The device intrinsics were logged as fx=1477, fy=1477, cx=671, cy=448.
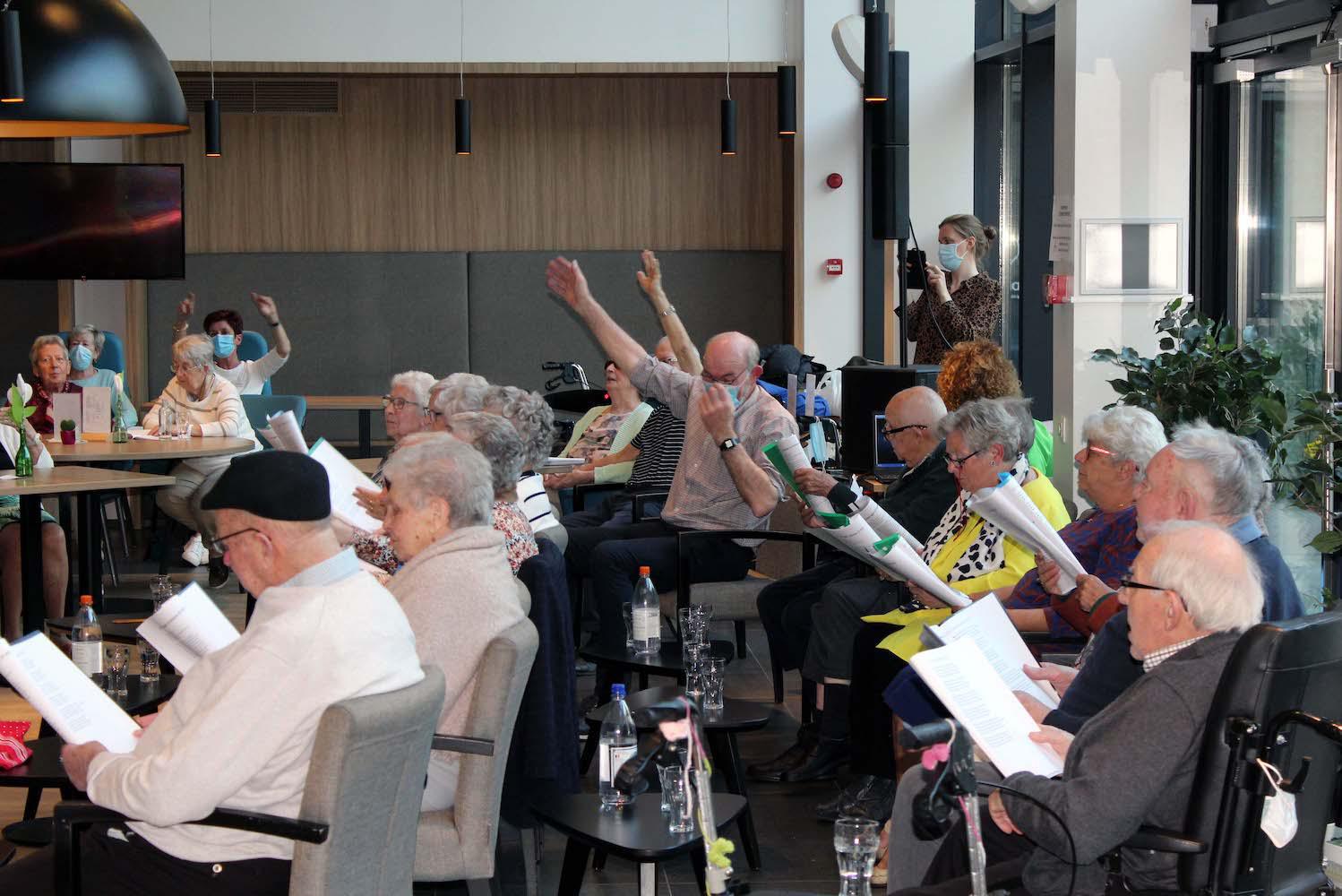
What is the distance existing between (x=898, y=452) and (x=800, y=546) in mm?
877

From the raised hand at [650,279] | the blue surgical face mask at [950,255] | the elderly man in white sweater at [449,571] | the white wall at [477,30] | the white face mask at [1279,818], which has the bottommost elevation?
the white face mask at [1279,818]

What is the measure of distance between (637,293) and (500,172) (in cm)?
147

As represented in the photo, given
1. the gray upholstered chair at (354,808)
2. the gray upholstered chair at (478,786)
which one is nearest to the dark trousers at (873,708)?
the gray upholstered chair at (478,786)

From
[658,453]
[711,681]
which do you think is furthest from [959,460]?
[658,453]

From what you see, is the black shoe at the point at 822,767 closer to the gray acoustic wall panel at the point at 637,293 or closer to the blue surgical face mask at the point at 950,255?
the blue surgical face mask at the point at 950,255

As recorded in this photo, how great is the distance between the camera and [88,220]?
34.9ft

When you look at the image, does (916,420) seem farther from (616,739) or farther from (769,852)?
(616,739)

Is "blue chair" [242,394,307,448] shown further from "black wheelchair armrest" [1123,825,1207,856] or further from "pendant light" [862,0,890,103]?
"black wheelchair armrest" [1123,825,1207,856]

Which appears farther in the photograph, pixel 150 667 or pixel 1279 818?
pixel 150 667

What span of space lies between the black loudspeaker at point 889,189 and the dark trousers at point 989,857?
5.55 m

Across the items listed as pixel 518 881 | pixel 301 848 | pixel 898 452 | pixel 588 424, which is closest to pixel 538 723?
pixel 518 881

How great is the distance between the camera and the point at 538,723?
3.28 meters

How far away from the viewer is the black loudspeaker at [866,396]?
5.96 meters

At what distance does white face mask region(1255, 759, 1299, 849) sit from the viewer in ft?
7.54
